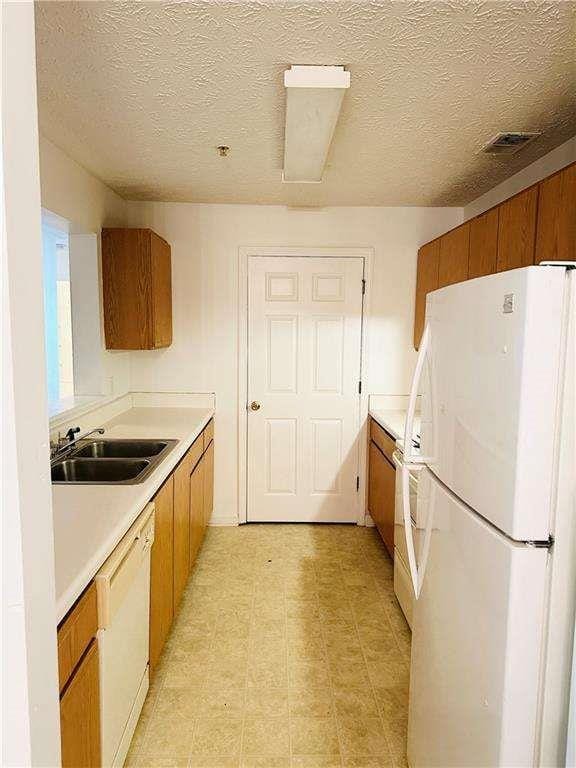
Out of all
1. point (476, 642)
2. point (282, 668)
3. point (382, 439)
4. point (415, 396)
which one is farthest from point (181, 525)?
point (476, 642)

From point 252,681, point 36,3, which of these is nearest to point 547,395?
point 36,3

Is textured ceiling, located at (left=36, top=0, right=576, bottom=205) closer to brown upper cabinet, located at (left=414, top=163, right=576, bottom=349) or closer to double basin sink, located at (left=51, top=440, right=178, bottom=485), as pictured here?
brown upper cabinet, located at (left=414, top=163, right=576, bottom=349)

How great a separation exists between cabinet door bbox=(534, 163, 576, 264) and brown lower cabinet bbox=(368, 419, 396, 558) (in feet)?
→ 5.15

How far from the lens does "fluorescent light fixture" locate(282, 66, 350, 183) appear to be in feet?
5.40

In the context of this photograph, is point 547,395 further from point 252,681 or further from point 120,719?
point 252,681

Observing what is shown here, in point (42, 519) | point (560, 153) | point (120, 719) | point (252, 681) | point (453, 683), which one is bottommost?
point (252, 681)

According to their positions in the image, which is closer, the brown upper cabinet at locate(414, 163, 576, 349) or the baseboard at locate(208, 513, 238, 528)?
the brown upper cabinet at locate(414, 163, 576, 349)

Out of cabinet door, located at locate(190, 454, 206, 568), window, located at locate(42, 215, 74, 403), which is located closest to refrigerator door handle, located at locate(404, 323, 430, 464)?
cabinet door, located at locate(190, 454, 206, 568)

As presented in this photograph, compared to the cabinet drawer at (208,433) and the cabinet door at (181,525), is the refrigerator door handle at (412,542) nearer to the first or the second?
the cabinet door at (181,525)

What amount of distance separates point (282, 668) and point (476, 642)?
138 centimetres

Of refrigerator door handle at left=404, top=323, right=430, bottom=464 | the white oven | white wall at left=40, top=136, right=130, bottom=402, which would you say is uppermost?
white wall at left=40, top=136, right=130, bottom=402

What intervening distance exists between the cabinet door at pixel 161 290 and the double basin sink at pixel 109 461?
760 mm

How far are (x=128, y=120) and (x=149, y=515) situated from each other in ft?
5.32

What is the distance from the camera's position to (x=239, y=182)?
3.06 m
